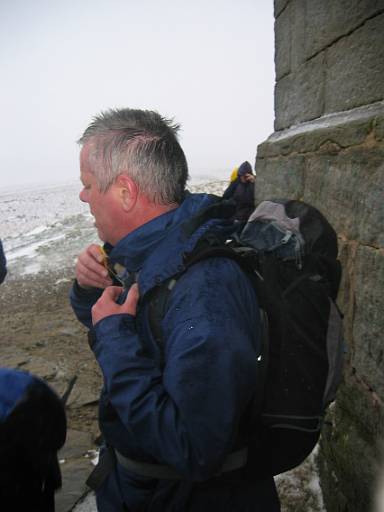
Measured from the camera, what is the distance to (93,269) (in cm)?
173

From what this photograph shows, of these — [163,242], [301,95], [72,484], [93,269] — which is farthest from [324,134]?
[72,484]

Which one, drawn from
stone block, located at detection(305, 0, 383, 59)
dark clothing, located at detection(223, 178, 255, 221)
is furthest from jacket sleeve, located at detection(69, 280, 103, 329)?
dark clothing, located at detection(223, 178, 255, 221)

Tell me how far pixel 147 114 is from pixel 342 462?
2.17 meters

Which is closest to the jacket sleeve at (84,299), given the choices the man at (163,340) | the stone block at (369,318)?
the man at (163,340)

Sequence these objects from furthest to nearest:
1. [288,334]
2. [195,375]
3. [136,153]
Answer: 1. [136,153]
2. [288,334]
3. [195,375]

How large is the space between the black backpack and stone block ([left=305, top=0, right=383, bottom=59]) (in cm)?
132

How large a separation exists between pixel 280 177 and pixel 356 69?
937 mm

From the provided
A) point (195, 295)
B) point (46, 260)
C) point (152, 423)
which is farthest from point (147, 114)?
point (46, 260)

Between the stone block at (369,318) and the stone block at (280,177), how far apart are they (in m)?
0.84

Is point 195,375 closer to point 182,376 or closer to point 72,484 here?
point 182,376

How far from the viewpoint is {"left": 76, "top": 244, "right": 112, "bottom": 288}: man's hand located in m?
1.72

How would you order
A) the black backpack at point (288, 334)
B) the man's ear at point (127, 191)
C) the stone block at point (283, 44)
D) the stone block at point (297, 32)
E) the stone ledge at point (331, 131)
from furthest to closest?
the stone block at point (283, 44), the stone block at point (297, 32), the stone ledge at point (331, 131), the man's ear at point (127, 191), the black backpack at point (288, 334)

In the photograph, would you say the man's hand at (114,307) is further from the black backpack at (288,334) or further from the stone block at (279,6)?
the stone block at (279,6)

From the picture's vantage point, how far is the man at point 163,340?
99 cm
